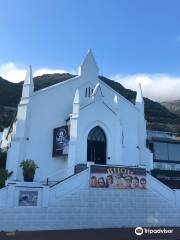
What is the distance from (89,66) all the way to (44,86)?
63.1 metres

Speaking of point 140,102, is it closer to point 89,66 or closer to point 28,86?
point 89,66

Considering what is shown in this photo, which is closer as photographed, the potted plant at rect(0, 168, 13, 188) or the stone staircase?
the stone staircase

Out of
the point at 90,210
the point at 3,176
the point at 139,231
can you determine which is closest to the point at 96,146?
the point at 90,210

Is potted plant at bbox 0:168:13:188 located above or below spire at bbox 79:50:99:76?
→ below

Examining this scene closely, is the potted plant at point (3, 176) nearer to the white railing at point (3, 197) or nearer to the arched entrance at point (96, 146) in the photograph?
the white railing at point (3, 197)

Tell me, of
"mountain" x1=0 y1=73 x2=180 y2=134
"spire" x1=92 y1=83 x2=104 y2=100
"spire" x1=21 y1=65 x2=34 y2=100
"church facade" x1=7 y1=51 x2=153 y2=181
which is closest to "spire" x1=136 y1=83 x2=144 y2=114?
"church facade" x1=7 y1=51 x2=153 y2=181

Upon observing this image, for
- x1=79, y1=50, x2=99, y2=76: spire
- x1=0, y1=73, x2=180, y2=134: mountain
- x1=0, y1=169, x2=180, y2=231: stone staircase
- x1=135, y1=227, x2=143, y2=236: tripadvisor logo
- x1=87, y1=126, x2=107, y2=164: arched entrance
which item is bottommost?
x1=135, y1=227, x2=143, y2=236: tripadvisor logo

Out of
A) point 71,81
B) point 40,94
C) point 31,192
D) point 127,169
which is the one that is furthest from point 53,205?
point 71,81

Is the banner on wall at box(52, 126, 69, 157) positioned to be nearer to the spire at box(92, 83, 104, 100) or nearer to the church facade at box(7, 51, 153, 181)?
the church facade at box(7, 51, 153, 181)

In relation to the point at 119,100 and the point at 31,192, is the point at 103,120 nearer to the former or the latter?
the point at 119,100

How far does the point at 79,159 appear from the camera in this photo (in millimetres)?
26359

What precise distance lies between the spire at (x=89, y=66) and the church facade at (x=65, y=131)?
1.28 m

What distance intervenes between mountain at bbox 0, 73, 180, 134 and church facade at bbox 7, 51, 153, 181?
44.2m

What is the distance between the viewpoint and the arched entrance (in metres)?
27.8
